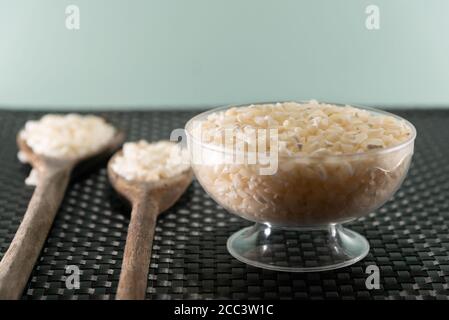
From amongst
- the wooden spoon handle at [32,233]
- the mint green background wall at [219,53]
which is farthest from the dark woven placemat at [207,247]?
the mint green background wall at [219,53]

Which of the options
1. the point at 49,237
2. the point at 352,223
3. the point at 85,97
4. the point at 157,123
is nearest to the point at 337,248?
the point at 352,223

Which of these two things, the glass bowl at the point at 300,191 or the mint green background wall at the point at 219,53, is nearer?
the glass bowl at the point at 300,191

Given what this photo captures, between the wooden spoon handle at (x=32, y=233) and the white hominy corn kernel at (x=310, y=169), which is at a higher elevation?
the white hominy corn kernel at (x=310, y=169)

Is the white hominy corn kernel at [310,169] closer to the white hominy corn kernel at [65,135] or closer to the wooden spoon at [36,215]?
the wooden spoon at [36,215]

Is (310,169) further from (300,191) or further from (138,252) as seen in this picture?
(138,252)

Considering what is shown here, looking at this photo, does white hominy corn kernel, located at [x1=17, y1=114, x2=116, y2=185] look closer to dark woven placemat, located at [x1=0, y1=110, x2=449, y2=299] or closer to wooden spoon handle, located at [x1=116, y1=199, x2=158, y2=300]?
dark woven placemat, located at [x1=0, y1=110, x2=449, y2=299]

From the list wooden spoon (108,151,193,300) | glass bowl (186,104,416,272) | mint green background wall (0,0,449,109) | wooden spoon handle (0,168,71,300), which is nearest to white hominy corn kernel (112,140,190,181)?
wooden spoon (108,151,193,300)
